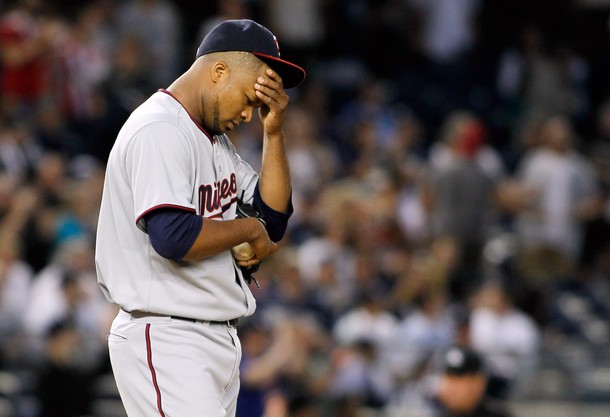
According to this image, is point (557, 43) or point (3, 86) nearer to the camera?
point (3, 86)

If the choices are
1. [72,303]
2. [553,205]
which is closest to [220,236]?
[72,303]

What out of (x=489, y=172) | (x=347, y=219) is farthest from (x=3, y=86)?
(x=489, y=172)

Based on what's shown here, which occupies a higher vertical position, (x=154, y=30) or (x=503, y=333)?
(x=154, y=30)

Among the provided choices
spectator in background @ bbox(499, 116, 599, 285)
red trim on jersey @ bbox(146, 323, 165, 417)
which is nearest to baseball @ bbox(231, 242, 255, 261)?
red trim on jersey @ bbox(146, 323, 165, 417)

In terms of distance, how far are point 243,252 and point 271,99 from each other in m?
0.45

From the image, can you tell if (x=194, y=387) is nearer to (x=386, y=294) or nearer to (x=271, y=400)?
(x=271, y=400)

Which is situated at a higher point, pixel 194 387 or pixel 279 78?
pixel 279 78

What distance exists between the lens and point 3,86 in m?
10.1

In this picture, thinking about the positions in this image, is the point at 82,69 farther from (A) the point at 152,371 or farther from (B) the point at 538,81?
(A) the point at 152,371

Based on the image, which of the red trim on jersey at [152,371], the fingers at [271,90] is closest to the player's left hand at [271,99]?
the fingers at [271,90]

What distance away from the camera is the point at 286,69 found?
135 inches

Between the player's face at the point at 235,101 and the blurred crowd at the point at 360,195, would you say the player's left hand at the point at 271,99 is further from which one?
the blurred crowd at the point at 360,195

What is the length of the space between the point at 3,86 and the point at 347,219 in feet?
10.3

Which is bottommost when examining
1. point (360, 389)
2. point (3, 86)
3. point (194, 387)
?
point (360, 389)
